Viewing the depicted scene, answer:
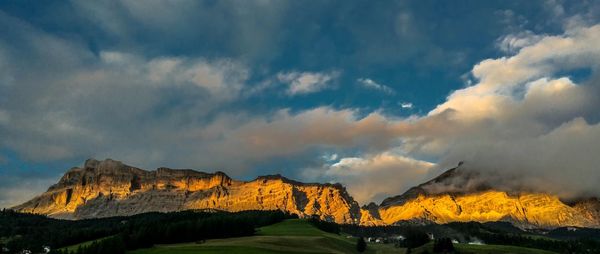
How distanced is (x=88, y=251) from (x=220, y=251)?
42.5m

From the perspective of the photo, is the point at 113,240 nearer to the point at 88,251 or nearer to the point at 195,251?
the point at 88,251

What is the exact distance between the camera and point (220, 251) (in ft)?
609

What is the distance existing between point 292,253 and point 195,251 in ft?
114

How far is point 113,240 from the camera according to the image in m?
Result: 188

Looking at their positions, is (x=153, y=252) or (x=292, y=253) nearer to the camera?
(x=153, y=252)

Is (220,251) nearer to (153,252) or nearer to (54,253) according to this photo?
(153,252)

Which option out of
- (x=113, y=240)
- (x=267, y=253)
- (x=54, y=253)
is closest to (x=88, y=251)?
(x=113, y=240)

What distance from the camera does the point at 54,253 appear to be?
19812 centimetres

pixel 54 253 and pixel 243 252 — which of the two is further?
pixel 54 253

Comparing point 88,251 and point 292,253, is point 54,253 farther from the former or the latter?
point 292,253

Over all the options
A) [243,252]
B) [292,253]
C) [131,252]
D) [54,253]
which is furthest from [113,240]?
[292,253]

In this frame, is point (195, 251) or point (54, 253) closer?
point (195, 251)

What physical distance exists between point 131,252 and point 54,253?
35.4 m

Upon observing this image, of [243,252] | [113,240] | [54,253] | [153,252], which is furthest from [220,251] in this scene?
[54,253]
